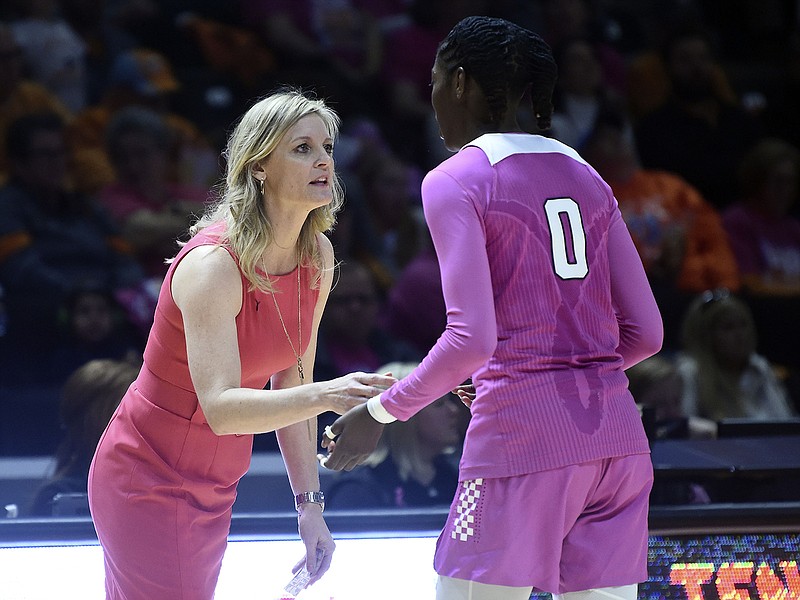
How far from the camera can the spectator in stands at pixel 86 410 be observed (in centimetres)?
329

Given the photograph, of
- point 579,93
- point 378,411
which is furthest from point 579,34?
point 378,411

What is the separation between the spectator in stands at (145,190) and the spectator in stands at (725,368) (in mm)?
2315

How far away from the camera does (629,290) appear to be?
1.94 metres

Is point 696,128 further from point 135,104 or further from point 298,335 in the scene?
point 298,335

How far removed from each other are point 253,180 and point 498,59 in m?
0.56

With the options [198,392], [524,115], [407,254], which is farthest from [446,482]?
[524,115]

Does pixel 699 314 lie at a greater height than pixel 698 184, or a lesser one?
lesser

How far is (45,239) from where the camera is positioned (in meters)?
4.97

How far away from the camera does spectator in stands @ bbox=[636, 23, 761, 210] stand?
646 cm

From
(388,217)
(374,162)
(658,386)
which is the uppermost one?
(374,162)

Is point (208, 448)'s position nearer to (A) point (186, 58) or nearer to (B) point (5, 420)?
(B) point (5, 420)

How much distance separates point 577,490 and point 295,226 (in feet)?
2.54

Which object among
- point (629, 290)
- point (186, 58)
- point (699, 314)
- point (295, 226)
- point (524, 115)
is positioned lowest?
point (699, 314)

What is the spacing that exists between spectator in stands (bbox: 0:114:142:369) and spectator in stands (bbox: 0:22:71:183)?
0.25 m
